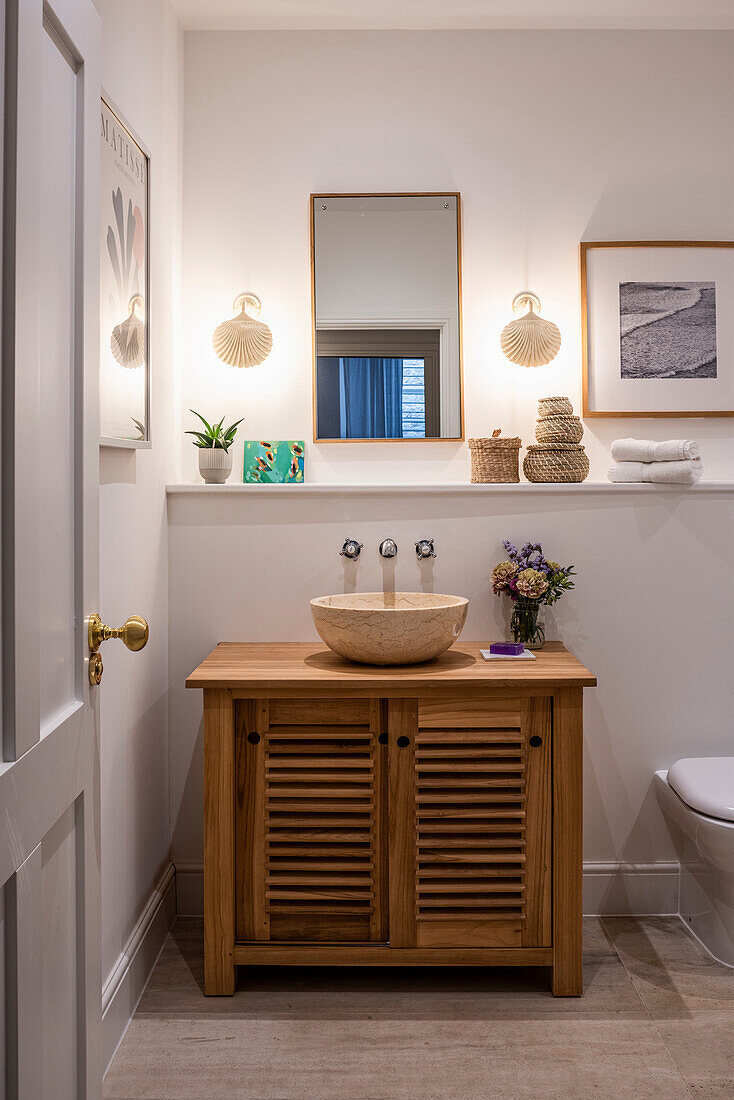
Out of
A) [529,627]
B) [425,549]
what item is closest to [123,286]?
[425,549]

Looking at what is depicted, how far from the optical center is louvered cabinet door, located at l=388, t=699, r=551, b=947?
2014 mm

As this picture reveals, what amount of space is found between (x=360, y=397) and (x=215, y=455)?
1.56 ft

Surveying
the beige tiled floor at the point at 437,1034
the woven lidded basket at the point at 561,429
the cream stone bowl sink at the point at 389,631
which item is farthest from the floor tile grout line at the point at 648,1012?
the woven lidded basket at the point at 561,429

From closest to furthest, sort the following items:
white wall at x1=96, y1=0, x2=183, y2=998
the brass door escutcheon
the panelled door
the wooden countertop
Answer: the panelled door, the brass door escutcheon, white wall at x1=96, y1=0, x2=183, y2=998, the wooden countertop

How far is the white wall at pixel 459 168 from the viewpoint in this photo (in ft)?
8.51

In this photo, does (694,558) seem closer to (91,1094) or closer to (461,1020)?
(461,1020)

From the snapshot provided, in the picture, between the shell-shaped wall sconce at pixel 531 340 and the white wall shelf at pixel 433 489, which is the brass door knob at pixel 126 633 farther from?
the shell-shaped wall sconce at pixel 531 340

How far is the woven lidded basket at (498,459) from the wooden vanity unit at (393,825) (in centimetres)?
65

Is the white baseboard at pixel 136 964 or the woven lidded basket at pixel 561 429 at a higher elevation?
the woven lidded basket at pixel 561 429

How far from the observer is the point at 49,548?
102 cm

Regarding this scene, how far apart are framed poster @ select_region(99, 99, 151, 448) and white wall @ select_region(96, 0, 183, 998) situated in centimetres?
7

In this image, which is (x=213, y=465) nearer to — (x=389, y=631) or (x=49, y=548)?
(x=389, y=631)

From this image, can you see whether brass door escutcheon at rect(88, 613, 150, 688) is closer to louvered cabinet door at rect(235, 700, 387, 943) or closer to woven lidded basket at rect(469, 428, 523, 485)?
louvered cabinet door at rect(235, 700, 387, 943)

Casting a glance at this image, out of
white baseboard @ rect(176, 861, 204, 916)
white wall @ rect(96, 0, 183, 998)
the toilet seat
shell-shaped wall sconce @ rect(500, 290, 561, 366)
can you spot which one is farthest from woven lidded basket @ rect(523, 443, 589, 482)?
white baseboard @ rect(176, 861, 204, 916)
